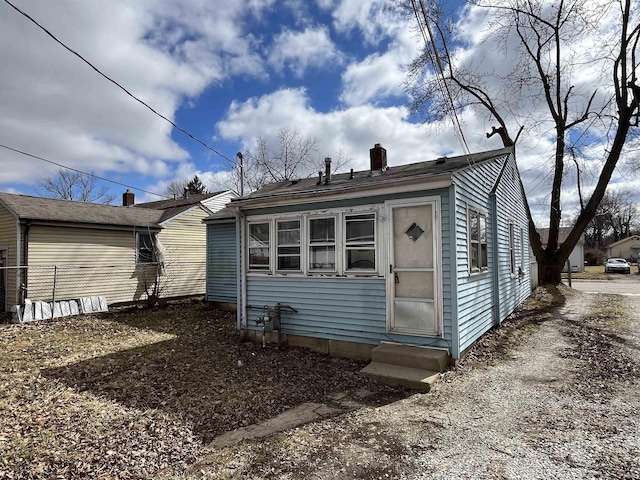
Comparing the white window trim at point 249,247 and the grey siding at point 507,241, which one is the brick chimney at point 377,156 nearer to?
the grey siding at point 507,241

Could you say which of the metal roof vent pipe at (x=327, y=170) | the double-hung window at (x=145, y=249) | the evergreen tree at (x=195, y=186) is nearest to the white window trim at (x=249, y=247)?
the metal roof vent pipe at (x=327, y=170)

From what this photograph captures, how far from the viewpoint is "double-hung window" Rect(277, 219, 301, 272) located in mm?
7211

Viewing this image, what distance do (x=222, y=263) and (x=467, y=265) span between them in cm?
883

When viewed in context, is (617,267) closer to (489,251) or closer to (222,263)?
(489,251)

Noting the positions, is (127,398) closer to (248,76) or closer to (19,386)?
(19,386)

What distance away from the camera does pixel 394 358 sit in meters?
5.62

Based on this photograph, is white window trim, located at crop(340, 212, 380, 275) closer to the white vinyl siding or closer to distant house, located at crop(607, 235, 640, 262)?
the white vinyl siding

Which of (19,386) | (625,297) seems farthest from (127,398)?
(625,297)

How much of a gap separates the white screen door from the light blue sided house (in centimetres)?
2

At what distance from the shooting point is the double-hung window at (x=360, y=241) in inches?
249

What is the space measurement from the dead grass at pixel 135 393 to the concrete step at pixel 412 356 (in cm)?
53

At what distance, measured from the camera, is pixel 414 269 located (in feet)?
19.4

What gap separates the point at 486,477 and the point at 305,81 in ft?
40.9

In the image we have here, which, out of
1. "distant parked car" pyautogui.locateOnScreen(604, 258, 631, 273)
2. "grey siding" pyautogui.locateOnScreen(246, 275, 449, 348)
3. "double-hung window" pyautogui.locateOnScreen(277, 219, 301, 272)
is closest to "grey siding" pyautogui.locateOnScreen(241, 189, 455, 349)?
"grey siding" pyautogui.locateOnScreen(246, 275, 449, 348)
